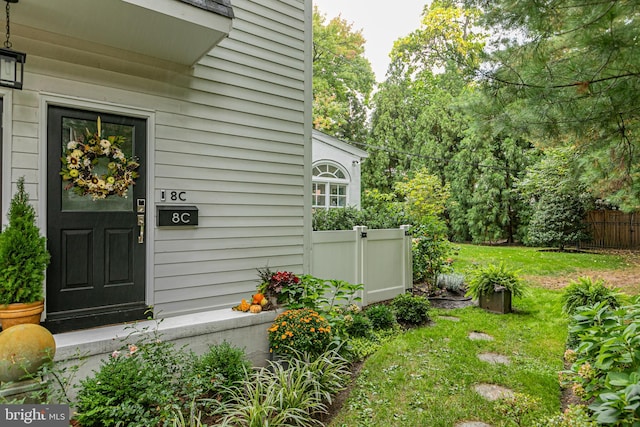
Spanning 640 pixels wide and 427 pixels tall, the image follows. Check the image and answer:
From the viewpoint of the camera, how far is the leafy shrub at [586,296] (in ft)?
12.4

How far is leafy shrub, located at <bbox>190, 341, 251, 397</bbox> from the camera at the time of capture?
2.51 m

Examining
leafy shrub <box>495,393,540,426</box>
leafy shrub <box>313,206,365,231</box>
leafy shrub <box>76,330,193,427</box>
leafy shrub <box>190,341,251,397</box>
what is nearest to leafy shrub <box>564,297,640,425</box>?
leafy shrub <box>495,393,540,426</box>

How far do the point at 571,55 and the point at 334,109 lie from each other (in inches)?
492

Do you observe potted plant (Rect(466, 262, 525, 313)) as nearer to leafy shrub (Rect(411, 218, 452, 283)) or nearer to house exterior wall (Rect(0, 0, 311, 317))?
leafy shrub (Rect(411, 218, 452, 283))

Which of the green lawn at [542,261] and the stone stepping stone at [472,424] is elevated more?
the green lawn at [542,261]

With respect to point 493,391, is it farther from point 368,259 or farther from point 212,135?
point 212,135

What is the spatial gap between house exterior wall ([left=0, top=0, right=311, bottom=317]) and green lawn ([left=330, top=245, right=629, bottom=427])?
1587 millimetres

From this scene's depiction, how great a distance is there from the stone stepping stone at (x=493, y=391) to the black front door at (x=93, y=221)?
9.75ft

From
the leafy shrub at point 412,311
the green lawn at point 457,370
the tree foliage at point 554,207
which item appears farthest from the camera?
the tree foliage at point 554,207

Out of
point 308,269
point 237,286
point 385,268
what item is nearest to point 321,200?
point 385,268

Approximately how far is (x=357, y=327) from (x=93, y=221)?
287 cm

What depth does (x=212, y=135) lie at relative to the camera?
3549 mm

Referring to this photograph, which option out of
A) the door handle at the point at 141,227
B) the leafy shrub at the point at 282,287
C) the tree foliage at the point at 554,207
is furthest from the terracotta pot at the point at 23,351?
the tree foliage at the point at 554,207

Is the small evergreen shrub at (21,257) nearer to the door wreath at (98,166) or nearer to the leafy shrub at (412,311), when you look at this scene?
the door wreath at (98,166)
